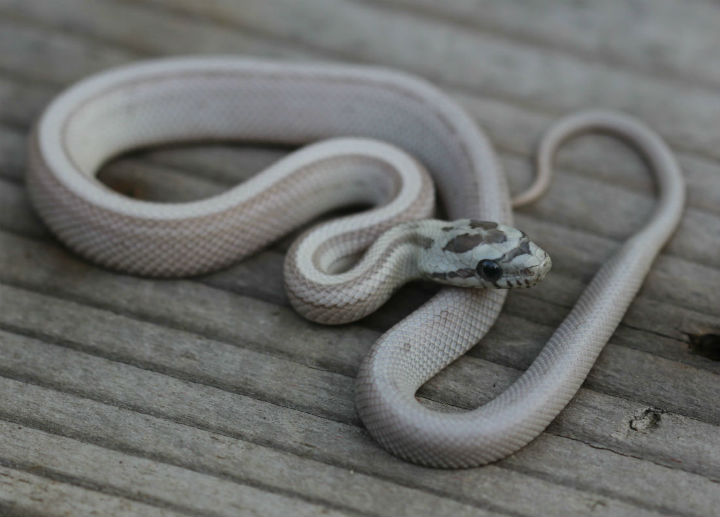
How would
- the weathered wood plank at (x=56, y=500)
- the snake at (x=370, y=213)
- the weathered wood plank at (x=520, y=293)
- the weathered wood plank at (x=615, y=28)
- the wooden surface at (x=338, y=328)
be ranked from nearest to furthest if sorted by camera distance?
the weathered wood plank at (x=56, y=500), the wooden surface at (x=338, y=328), the snake at (x=370, y=213), the weathered wood plank at (x=520, y=293), the weathered wood plank at (x=615, y=28)

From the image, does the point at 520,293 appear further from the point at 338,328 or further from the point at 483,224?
the point at 338,328

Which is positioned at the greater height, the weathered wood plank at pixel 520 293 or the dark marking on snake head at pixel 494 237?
the dark marking on snake head at pixel 494 237

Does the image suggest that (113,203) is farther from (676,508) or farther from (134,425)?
(676,508)

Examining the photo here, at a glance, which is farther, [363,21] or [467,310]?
[363,21]

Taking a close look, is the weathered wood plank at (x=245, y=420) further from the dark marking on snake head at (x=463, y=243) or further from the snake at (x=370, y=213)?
the dark marking on snake head at (x=463, y=243)

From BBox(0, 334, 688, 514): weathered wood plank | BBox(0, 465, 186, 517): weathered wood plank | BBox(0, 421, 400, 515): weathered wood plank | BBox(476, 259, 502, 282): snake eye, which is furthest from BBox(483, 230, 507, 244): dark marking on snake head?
BBox(0, 465, 186, 517): weathered wood plank

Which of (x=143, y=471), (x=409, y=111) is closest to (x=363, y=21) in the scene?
(x=409, y=111)

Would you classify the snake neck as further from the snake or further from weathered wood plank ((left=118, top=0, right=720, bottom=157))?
weathered wood plank ((left=118, top=0, right=720, bottom=157))

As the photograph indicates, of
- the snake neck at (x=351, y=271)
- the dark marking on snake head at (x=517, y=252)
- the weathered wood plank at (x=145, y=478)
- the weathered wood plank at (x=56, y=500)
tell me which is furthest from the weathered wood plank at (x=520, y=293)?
the weathered wood plank at (x=56, y=500)
